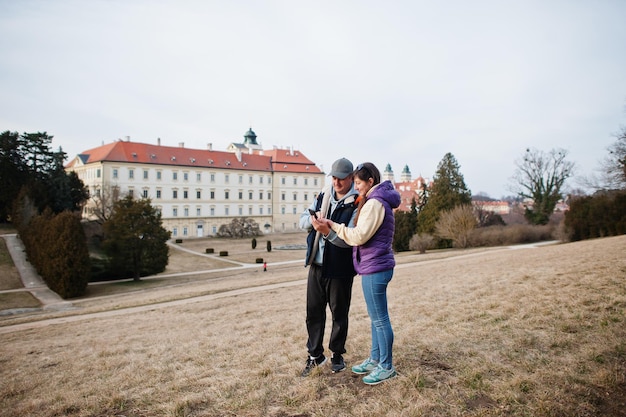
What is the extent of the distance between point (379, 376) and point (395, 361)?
598 mm

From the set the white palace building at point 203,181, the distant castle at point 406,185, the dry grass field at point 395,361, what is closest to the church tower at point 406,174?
the distant castle at point 406,185

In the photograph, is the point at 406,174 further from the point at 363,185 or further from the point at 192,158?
the point at 363,185

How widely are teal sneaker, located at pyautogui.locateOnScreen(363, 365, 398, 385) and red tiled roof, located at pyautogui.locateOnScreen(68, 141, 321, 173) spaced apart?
59.5 m

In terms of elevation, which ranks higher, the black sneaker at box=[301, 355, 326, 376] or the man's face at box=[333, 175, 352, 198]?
the man's face at box=[333, 175, 352, 198]

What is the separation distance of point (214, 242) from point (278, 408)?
52.3m

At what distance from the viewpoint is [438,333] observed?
207 inches

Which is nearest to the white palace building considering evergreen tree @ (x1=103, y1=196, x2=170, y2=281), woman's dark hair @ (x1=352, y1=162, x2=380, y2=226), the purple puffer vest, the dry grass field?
evergreen tree @ (x1=103, y1=196, x2=170, y2=281)

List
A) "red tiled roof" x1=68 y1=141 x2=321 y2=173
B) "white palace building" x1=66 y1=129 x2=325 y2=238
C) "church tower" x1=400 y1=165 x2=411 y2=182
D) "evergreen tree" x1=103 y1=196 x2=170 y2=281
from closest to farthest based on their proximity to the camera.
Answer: "evergreen tree" x1=103 y1=196 x2=170 y2=281, "white palace building" x1=66 y1=129 x2=325 y2=238, "red tiled roof" x1=68 y1=141 x2=321 y2=173, "church tower" x1=400 y1=165 x2=411 y2=182

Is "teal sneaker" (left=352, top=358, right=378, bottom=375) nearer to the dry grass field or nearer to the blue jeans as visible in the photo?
the dry grass field

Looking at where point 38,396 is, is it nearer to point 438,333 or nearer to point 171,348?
point 171,348

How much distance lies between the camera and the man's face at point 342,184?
4047mm

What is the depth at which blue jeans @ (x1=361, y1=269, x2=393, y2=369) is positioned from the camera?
148 inches

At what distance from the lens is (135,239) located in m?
29.0

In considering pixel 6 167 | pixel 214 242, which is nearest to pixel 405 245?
pixel 214 242
